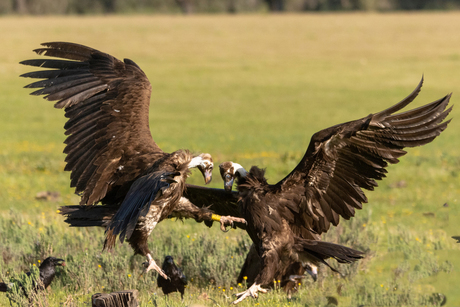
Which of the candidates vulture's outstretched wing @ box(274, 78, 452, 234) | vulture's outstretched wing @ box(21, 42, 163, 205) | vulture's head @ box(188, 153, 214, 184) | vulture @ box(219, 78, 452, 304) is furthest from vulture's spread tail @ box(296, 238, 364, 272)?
vulture's outstretched wing @ box(21, 42, 163, 205)

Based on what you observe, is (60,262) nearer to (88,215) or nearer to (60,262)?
(60,262)

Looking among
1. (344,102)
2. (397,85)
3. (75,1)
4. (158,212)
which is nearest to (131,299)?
(158,212)

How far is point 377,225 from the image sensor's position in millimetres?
10750

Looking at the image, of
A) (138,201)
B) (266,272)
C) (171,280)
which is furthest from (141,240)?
(266,272)

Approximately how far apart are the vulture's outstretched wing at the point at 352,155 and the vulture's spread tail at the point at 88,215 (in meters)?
1.91

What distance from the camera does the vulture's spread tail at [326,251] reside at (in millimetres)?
6531

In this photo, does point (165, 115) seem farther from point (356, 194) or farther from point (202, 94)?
point (356, 194)

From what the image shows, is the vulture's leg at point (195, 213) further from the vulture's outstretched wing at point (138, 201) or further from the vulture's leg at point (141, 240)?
the vulture's outstretched wing at point (138, 201)

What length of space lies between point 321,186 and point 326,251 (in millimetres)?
628

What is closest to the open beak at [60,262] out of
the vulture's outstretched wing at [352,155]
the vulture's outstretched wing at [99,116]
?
the vulture's outstretched wing at [99,116]

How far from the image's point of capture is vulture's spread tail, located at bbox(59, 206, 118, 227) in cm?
717

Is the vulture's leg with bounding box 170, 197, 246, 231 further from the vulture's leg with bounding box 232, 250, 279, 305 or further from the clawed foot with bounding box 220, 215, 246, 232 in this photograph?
the vulture's leg with bounding box 232, 250, 279, 305

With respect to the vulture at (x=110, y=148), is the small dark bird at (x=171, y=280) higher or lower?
lower

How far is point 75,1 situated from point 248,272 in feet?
256
